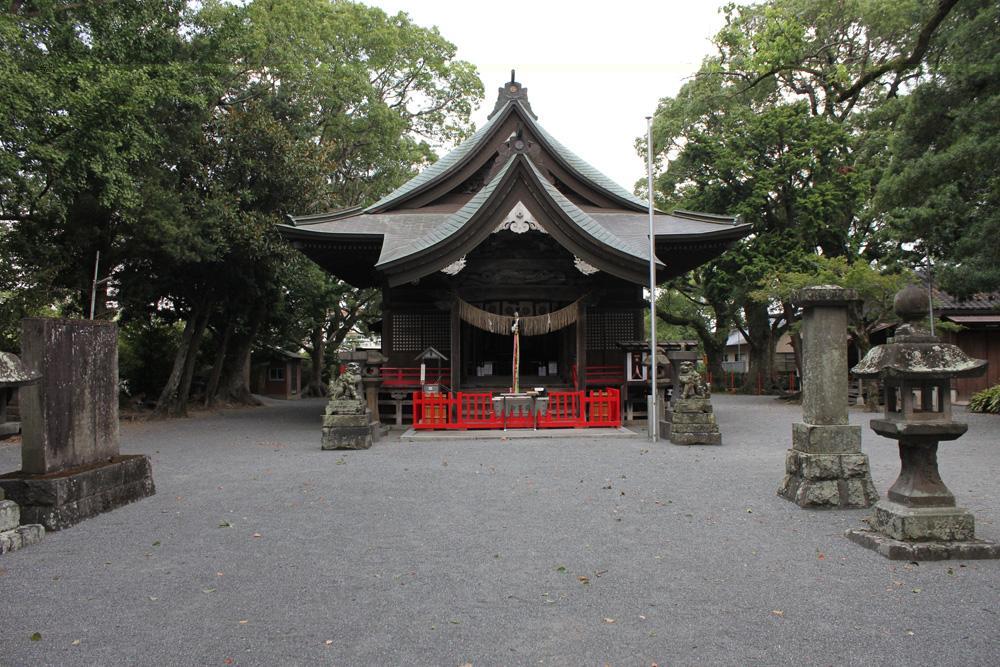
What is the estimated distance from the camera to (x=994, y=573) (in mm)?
4285

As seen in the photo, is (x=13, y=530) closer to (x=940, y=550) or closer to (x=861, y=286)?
(x=940, y=550)

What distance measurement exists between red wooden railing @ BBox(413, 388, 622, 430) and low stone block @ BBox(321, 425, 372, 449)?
1927 mm

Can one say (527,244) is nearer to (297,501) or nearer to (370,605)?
(297,501)

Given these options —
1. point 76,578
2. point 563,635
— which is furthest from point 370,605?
point 76,578

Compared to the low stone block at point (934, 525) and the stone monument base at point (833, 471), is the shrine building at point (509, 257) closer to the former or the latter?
the stone monument base at point (833, 471)

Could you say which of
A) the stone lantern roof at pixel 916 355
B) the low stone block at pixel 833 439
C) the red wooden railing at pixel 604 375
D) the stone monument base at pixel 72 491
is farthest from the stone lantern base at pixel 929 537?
the red wooden railing at pixel 604 375

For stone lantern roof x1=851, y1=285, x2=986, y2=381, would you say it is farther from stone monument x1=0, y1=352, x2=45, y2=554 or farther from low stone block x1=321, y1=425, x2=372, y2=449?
low stone block x1=321, y1=425, x2=372, y2=449

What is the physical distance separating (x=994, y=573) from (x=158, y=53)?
1555 centimetres

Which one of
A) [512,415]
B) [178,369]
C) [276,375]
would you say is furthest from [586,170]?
[276,375]

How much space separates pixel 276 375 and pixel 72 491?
2743 centimetres

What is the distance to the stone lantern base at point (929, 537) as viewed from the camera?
179 inches

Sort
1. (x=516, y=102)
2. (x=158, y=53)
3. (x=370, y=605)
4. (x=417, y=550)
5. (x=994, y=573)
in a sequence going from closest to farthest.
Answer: (x=370, y=605) < (x=994, y=573) < (x=417, y=550) < (x=158, y=53) < (x=516, y=102)

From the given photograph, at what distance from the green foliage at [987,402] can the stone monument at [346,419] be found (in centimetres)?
1517

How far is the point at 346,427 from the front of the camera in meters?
10.7
